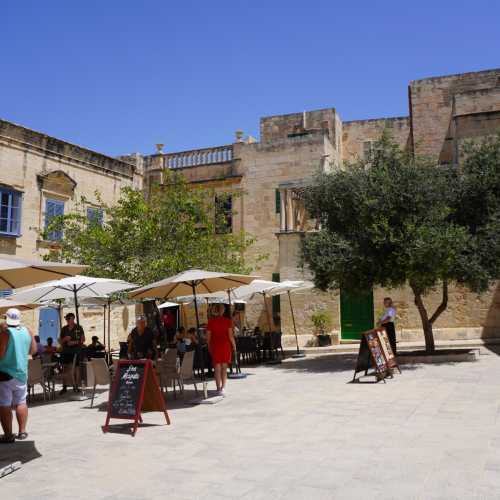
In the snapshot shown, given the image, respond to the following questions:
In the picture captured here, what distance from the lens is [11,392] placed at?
6258 millimetres

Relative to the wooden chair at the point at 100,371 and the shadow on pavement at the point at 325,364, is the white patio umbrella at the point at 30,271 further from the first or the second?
the shadow on pavement at the point at 325,364

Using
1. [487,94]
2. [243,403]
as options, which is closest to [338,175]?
[243,403]


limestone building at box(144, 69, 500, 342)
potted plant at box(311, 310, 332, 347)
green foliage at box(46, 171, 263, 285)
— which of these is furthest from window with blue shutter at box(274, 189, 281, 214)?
green foliage at box(46, 171, 263, 285)

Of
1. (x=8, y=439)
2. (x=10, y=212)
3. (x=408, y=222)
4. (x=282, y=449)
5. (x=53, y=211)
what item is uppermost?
(x=53, y=211)

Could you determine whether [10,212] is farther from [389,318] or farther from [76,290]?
[389,318]

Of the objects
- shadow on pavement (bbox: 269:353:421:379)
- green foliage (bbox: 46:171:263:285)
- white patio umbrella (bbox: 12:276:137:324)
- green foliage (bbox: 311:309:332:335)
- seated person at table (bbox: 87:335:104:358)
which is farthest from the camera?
green foliage (bbox: 311:309:332:335)

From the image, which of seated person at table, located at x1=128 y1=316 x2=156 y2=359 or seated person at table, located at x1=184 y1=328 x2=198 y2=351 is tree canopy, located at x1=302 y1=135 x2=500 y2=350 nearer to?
seated person at table, located at x1=184 y1=328 x2=198 y2=351

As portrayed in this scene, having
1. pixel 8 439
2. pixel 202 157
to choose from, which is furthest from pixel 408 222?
pixel 202 157

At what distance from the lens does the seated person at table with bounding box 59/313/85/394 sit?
11.0 meters

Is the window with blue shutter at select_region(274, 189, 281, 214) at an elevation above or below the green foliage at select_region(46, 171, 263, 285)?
above

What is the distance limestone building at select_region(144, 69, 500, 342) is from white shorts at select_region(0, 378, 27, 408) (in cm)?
1533

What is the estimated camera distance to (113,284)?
11961 mm

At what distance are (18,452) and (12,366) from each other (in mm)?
898

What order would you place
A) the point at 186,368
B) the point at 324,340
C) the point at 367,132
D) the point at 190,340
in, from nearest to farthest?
the point at 186,368 < the point at 190,340 < the point at 324,340 < the point at 367,132
